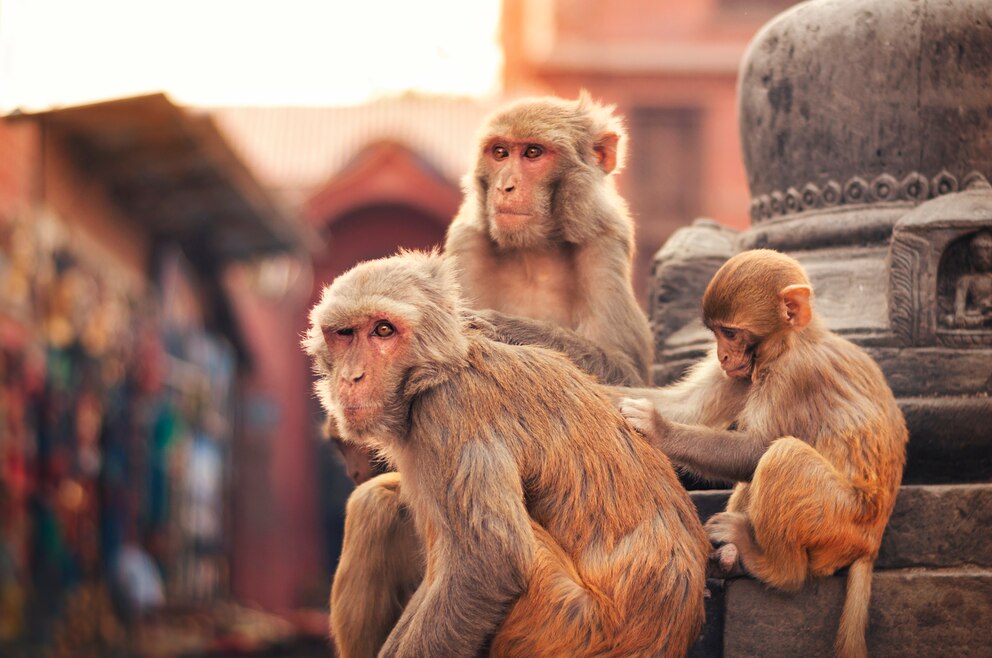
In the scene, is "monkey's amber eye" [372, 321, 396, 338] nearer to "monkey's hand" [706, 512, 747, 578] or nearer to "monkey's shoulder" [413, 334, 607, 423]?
"monkey's shoulder" [413, 334, 607, 423]

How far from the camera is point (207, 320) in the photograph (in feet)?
57.4

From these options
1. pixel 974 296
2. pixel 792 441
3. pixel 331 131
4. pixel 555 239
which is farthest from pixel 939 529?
pixel 331 131

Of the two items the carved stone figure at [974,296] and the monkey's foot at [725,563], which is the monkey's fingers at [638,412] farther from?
the carved stone figure at [974,296]

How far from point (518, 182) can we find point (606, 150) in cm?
37

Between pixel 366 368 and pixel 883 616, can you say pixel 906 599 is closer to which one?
pixel 883 616

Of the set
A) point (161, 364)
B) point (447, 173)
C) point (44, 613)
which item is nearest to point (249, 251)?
point (161, 364)

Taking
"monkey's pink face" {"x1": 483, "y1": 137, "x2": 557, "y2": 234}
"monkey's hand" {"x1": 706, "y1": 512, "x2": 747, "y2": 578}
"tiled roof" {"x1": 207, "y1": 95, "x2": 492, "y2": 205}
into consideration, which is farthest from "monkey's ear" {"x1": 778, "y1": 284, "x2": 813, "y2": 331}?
"tiled roof" {"x1": 207, "y1": 95, "x2": 492, "y2": 205}

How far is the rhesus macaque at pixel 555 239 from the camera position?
4.24 m

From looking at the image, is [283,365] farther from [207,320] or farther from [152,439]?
[152,439]

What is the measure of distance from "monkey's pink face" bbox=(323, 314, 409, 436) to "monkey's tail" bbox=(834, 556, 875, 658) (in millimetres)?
1225

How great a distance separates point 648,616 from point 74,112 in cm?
829

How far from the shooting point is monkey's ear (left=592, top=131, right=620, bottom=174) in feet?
14.6

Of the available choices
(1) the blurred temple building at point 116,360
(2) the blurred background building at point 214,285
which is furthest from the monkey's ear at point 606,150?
(1) the blurred temple building at point 116,360

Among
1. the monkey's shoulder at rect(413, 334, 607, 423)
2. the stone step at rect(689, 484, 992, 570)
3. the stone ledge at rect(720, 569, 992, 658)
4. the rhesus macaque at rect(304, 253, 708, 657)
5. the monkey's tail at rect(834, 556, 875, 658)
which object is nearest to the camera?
the rhesus macaque at rect(304, 253, 708, 657)
